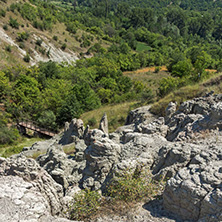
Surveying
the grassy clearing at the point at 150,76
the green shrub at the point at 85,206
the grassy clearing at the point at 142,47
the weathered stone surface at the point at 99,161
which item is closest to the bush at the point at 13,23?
the grassy clearing at the point at 150,76

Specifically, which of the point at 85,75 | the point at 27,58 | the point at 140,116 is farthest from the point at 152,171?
the point at 27,58

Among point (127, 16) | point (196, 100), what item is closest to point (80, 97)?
point (196, 100)

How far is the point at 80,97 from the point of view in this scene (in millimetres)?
35969

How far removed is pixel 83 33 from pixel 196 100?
8856cm

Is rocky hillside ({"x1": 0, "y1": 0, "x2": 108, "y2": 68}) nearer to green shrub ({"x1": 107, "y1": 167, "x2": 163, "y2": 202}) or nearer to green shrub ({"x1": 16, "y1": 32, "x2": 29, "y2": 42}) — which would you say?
green shrub ({"x1": 16, "y1": 32, "x2": 29, "y2": 42})

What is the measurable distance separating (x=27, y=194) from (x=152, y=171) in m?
4.91

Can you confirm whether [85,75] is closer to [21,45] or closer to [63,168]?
[21,45]

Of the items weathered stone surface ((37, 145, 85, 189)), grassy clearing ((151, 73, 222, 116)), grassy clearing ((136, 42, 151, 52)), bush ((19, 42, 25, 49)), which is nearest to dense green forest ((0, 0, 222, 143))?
grassy clearing ((136, 42, 151, 52))

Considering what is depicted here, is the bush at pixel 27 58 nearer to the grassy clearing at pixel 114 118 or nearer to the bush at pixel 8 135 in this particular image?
the bush at pixel 8 135

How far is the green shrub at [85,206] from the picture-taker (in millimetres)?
7655

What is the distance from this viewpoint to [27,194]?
273 inches

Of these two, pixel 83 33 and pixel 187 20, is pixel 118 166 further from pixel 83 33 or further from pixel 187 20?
pixel 187 20

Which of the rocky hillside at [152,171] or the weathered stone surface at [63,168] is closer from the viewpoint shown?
the rocky hillside at [152,171]

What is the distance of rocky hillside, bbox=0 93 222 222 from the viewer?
21.6 feet
